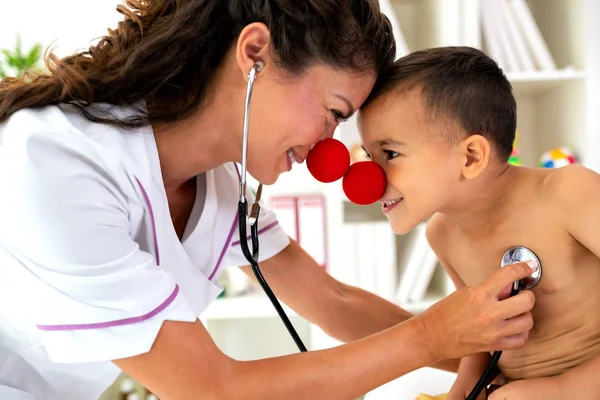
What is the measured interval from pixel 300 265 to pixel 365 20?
0.54 m

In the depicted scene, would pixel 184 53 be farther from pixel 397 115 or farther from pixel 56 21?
pixel 56 21

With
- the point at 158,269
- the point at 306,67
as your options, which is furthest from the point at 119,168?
the point at 306,67

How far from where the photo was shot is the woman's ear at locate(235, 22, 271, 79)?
41.1 inches

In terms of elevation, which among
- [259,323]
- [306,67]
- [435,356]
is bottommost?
[259,323]

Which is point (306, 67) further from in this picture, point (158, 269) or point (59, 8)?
point (59, 8)

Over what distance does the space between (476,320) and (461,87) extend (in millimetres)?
435

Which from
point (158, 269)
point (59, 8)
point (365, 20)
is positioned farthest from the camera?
point (59, 8)

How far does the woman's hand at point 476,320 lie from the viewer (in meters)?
0.96

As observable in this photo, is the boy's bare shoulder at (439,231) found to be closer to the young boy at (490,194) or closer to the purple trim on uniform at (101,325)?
the young boy at (490,194)

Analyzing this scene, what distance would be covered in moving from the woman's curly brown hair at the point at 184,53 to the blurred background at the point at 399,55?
1.24 meters

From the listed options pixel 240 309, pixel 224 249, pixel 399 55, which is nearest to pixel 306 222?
pixel 240 309

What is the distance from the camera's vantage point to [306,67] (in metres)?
1.07

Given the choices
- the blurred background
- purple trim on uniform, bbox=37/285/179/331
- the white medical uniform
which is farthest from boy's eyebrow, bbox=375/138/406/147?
the blurred background

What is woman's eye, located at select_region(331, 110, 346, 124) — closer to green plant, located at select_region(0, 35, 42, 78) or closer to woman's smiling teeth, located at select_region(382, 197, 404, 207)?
woman's smiling teeth, located at select_region(382, 197, 404, 207)
